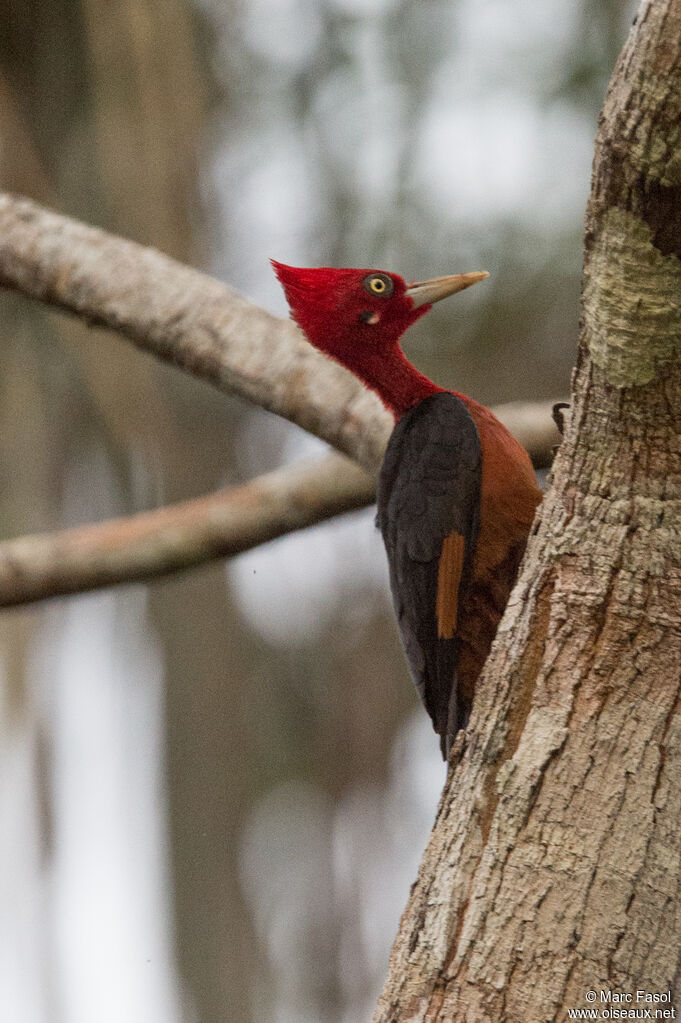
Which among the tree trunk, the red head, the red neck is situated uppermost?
the red head

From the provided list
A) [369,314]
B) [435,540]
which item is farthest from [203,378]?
[435,540]

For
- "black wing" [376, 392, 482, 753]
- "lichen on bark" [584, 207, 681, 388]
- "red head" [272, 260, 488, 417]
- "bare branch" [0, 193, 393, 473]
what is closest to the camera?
"lichen on bark" [584, 207, 681, 388]

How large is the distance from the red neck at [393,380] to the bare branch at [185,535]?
1.98ft

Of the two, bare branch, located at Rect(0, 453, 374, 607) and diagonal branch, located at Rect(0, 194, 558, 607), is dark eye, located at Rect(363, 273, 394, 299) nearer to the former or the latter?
diagonal branch, located at Rect(0, 194, 558, 607)

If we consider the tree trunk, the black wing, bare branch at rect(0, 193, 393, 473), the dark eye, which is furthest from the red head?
the tree trunk

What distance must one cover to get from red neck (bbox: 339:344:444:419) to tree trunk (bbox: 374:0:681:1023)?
1.29 meters

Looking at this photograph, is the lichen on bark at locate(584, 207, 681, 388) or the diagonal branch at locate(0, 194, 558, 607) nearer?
the lichen on bark at locate(584, 207, 681, 388)

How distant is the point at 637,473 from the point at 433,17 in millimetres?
5826

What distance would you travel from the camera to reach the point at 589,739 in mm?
1823

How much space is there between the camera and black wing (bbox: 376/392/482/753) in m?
2.73

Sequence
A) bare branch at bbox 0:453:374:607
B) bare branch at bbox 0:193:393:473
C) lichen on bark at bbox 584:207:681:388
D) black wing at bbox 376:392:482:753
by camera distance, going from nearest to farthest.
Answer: lichen on bark at bbox 584:207:681:388
black wing at bbox 376:392:482:753
bare branch at bbox 0:193:393:473
bare branch at bbox 0:453:374:607

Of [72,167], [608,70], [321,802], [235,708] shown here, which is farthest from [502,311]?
[321,802]

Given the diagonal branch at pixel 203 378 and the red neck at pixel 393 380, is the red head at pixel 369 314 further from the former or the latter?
the diagonal branch at pixel 203 378

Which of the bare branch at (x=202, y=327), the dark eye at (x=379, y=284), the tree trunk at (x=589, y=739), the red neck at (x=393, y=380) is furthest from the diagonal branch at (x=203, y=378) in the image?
the tree trunk at (x=589, y=739)
